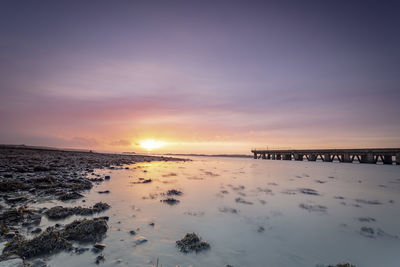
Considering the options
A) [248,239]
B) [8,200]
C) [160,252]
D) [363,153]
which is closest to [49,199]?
[8,200]

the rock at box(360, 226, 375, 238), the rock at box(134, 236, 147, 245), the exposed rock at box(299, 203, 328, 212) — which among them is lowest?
the exposed rock at box(299, 203, 328, 212)

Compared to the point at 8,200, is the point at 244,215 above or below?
below

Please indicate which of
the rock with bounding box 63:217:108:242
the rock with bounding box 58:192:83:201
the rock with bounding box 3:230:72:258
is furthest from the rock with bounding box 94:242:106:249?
the rock with bounding box 58:192:83:201

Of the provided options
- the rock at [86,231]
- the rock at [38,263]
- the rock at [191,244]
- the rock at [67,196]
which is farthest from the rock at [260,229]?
the rock at [67,196]

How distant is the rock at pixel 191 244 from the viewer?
169 inches

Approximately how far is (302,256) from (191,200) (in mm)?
5678

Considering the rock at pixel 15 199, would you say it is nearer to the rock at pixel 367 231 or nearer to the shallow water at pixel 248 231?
the shallow water at pixel 248 231

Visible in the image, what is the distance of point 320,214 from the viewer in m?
7.37

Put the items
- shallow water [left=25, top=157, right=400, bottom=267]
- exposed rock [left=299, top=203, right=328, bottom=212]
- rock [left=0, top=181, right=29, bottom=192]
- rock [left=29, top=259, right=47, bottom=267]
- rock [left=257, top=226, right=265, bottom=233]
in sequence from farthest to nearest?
1. rock [left=0, top=181, right=29, bottom=192]
2. exposed rock [left=299, top=203, right=328, bottom=212]
3. rock [left=257, top=226, right=265, bottom=233]
4. shallow water [left=25, top=157, right=400, bottom=267]
5. rock [left=29, top=259, right=47, bottom=267]

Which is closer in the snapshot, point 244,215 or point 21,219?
point 21,219

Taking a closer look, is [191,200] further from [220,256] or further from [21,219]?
[21,219]

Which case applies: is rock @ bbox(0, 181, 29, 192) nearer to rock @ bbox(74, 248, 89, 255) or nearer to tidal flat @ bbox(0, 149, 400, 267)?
tidal flat @ bbox(0, 149, 400, 267)

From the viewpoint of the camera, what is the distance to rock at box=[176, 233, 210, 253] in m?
4.28

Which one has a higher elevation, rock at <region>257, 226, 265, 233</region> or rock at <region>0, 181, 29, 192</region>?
rock at <region>0, 181, 29, 192</region>
